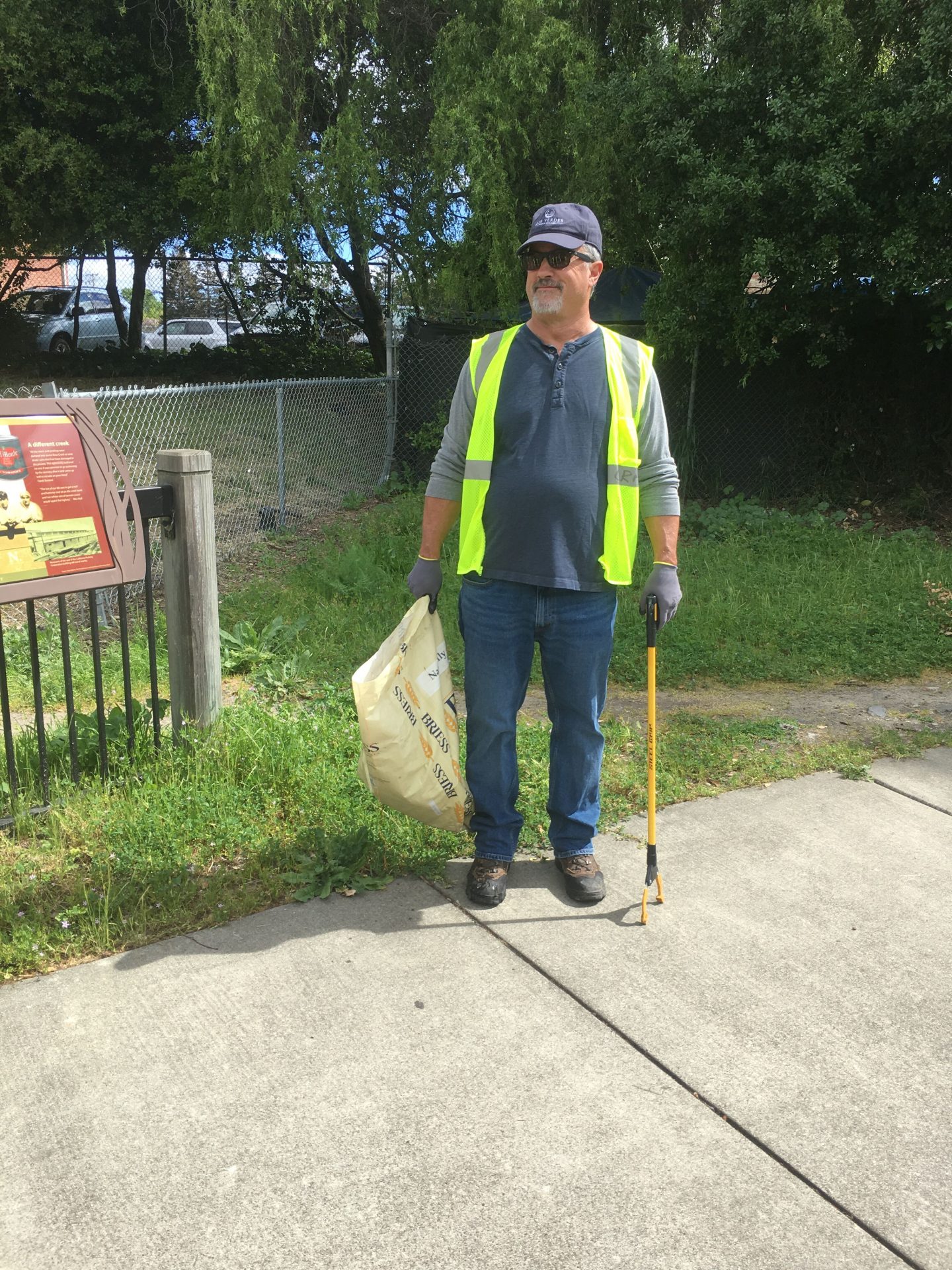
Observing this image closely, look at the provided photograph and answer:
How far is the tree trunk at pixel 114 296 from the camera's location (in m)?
18.3

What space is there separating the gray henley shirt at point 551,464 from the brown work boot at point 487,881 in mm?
927

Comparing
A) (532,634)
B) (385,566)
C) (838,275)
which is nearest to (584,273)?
(532,634)

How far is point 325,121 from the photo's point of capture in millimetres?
13734

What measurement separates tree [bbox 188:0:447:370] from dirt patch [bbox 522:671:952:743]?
8318 mm

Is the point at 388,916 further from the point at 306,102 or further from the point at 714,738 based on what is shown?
the point at 306,102

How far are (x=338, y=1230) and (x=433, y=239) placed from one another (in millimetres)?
11923

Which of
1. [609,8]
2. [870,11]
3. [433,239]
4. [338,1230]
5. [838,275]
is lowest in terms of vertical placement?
[338,1230]

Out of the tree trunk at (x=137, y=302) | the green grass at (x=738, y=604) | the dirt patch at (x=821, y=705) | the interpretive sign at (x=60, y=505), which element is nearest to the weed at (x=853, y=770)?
the dirt patch at (x=821, y=705)

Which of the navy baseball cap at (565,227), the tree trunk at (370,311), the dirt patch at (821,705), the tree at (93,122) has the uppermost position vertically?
the tree at (93,122)

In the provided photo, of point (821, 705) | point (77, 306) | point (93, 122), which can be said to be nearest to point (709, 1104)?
point (821, 705)

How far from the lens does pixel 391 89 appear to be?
42.7 feet

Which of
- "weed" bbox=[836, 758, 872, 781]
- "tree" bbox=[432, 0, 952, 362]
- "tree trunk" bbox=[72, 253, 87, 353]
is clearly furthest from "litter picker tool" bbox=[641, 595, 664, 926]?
"tree trunk" bbox=[72, 253, 87, 353]

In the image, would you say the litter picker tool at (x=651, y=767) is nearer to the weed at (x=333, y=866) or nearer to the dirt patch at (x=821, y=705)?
the weed at (x=333, y=866)

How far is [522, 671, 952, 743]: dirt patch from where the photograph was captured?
17.3 ft
